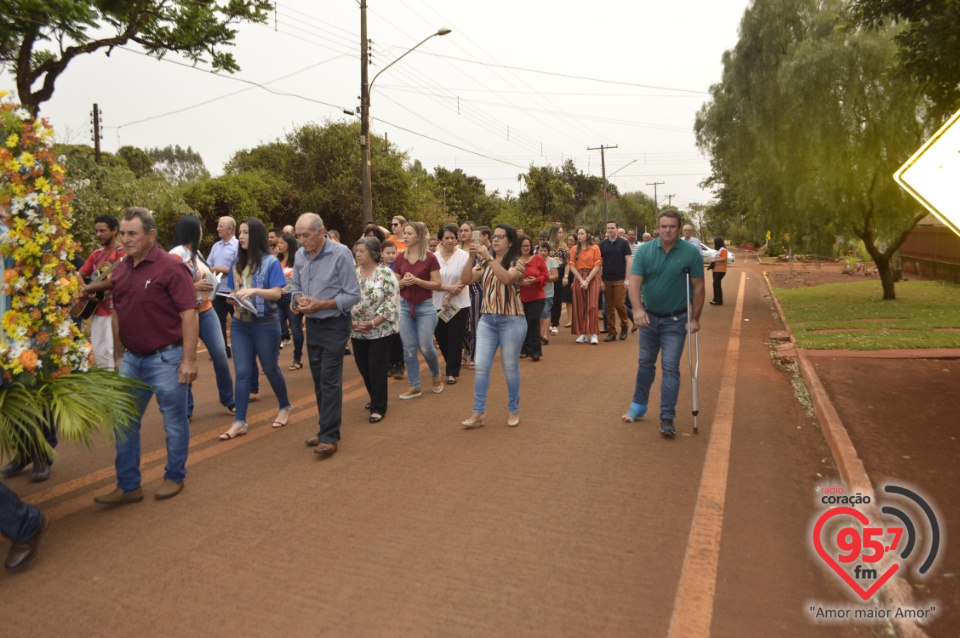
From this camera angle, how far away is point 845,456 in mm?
5594

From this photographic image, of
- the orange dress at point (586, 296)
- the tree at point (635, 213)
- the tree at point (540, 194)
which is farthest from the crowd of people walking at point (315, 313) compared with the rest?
the tree at point (635, 213)

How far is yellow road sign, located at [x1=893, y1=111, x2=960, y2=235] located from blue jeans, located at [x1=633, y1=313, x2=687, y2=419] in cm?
364

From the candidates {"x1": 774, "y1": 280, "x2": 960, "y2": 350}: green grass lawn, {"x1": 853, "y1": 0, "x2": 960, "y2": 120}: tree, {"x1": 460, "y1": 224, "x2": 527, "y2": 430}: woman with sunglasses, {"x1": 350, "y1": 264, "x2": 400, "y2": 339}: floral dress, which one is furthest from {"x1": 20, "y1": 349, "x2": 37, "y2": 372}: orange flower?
{"x1": 774, "y1": 280, "x2": 960, "y2": 350}: green grass lawn

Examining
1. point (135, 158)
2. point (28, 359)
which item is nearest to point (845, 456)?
point (28, 359)

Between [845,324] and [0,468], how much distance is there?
13.3 meters

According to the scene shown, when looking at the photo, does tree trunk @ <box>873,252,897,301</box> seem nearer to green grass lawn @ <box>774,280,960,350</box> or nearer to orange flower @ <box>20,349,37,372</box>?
green grass lawn @ <box>774,280,960,350</box>

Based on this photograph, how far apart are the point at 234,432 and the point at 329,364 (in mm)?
1215

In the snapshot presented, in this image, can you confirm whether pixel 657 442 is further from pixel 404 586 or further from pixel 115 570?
pixel 115 570

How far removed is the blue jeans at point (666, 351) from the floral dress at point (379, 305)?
2.36 m

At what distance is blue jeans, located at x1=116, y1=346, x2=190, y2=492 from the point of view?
503cm

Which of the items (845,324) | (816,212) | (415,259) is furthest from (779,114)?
(415,259)

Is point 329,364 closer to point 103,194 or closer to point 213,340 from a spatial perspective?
point 213,340

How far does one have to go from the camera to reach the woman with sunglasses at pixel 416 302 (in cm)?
816

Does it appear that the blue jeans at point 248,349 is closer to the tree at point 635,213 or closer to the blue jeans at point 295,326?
the blue jeans at point 295,326
